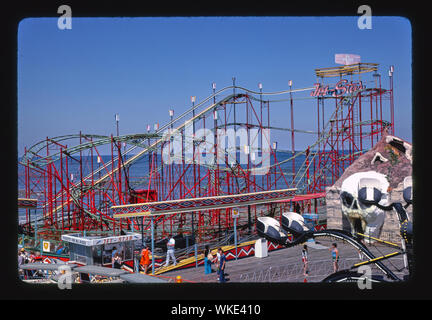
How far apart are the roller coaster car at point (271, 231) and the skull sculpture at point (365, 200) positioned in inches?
62.6

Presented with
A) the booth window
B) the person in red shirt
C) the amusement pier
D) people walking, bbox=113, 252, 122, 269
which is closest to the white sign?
the amusement pier

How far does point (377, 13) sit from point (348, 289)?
489 cm

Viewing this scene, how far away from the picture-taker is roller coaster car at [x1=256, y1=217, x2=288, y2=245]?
11805mm

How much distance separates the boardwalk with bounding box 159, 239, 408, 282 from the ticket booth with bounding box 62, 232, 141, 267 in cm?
141

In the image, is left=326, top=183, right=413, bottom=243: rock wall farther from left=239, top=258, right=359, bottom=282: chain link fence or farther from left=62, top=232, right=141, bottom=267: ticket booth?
left=62, top=232, right=141, bottom=267: ticket booth

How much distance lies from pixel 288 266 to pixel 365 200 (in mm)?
2688

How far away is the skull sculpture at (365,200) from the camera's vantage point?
11148 millimetres

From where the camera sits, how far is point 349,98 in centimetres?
1432

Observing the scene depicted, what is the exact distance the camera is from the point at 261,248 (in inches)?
452

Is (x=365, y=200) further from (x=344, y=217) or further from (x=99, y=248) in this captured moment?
(x=99, y=248)

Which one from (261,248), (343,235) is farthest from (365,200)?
(261,248)
